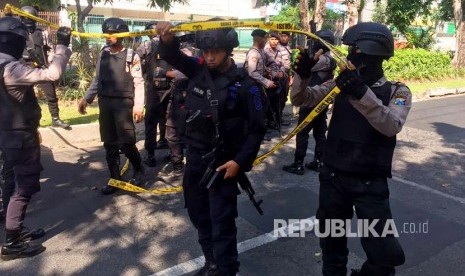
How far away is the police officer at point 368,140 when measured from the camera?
8.11 ft

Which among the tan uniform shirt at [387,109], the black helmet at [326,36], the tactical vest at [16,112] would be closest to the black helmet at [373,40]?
the tan uniform shirt at [387,109]

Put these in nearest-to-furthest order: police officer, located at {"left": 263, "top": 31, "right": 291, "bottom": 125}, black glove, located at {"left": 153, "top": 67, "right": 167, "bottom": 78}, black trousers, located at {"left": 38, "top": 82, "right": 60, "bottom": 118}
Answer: black glove, located at {"left": 153, "top": 67, "right": 167, "bottom": 78} → black trousers, located at {"left": 38, "top": 82, "right": 60, "bottom": 118} → police officer, located at {"left": 263, "top": 31, "right": 291, "bottom": 125}

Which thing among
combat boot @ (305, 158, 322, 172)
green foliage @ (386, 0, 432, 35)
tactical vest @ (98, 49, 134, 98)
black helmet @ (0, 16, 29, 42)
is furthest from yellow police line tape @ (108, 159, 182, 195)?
green foliage @ (386, 0, 432, 35)

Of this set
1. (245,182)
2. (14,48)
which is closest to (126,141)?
(14,48)

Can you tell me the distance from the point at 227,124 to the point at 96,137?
483cm

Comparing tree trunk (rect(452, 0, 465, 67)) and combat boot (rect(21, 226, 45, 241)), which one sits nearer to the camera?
combat boot (rect(21, 226, 45, 241))

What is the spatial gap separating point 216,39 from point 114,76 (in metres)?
2.19

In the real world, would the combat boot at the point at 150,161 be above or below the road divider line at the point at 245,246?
above

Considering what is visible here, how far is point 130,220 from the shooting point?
4.25m

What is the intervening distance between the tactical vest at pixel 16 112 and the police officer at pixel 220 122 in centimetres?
128

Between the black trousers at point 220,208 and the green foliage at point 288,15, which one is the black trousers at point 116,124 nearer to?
the black trousers at point 220,208

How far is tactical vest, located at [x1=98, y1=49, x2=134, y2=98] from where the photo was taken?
4578 mm

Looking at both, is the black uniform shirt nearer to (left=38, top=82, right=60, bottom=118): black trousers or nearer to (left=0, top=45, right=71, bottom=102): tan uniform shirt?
(left=0, top=45, right=71, bottom=102): tan uniform shirt

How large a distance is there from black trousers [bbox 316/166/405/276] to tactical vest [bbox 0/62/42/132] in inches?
91.4
